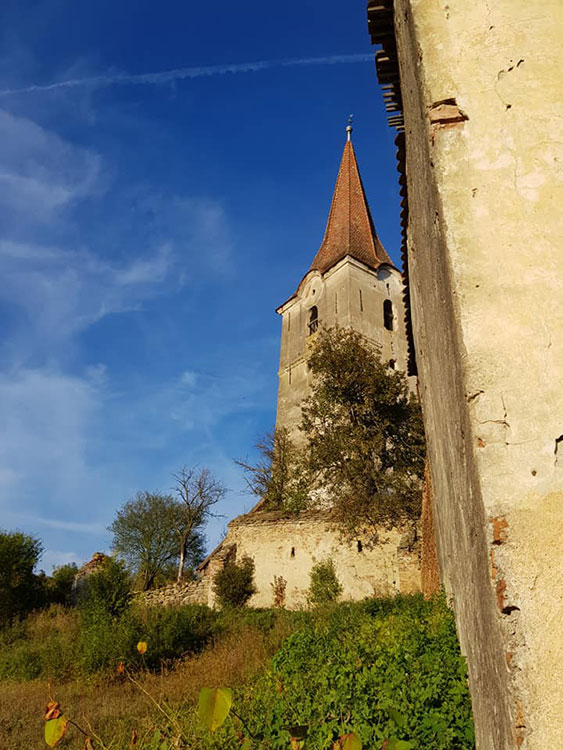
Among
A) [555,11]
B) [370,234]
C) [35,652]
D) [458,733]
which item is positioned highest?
[370,234]

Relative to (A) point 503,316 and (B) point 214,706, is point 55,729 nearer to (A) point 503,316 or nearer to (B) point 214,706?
(B) point 214,706

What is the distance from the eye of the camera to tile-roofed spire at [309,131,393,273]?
29028 mm

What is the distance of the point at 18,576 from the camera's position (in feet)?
64.9

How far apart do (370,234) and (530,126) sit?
30302mm

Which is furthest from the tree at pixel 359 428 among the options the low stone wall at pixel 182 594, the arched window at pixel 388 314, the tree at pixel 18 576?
the tree at pixel 18 576

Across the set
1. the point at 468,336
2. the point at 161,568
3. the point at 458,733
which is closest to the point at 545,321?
the point at 468,336

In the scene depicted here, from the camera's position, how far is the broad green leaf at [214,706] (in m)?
1.60

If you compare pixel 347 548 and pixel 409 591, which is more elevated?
pixel 347 548

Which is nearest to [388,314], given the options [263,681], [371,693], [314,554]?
[314,554]

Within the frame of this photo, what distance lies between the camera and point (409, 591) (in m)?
13.9

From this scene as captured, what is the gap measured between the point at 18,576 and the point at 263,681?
712 inches

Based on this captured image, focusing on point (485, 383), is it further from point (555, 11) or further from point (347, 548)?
point (347, 548)

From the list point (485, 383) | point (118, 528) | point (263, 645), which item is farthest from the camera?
point (118, 528)

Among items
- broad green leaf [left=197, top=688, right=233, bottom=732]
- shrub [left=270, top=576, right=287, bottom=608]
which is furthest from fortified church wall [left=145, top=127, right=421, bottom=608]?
broad green leaf [left=197, top=688, right=233, bottom=732]
